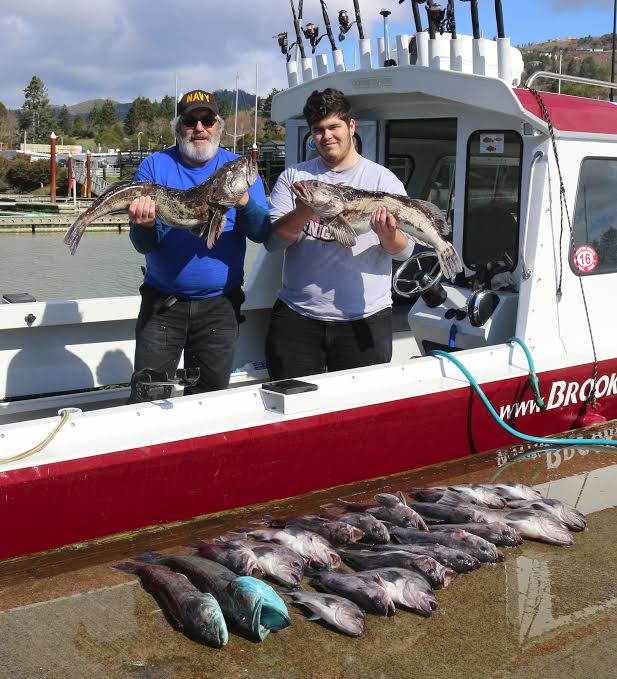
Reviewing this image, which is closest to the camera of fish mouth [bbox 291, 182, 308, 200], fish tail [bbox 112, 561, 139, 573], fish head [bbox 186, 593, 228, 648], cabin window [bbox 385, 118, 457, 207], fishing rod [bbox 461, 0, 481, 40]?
fish head [bbox 186, 593, 228, 648]

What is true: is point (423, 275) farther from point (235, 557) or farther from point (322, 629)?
point (322, 629)

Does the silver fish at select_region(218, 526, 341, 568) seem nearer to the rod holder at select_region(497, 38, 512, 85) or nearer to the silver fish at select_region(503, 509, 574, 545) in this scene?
the silver fish at select_region(503, 509, 574, 545)

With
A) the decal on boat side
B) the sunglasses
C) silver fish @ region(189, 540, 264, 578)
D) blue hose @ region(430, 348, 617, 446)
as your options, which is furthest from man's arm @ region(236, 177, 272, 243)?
the decal on boat side

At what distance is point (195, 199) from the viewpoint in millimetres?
4543

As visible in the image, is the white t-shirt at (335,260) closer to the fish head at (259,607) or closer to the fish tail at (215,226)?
the fish tail at (215,226)

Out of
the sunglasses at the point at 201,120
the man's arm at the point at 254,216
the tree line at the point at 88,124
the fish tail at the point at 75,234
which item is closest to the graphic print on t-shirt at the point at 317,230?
the man's arm at the point at 254,216

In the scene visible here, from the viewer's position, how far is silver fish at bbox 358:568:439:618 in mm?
3957

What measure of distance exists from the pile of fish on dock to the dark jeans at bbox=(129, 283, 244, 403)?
3.23 ft

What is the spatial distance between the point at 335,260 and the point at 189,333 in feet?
3.05

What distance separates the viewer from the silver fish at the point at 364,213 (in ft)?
15.1

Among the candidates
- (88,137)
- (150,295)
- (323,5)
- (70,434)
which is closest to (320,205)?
(150,295)

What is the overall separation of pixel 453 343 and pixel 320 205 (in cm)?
218

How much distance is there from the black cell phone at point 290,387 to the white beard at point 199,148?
4.16 ft

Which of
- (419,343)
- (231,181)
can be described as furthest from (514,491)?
(231,181)
